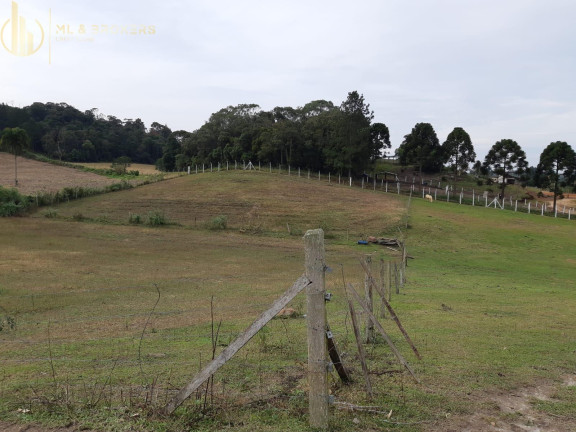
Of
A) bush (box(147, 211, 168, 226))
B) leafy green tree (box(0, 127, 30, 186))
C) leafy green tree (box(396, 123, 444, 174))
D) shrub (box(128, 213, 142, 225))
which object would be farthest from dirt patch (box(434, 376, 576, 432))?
leafy green tree (box(396, 123, 444, 174))

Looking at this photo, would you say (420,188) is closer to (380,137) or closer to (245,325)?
(380,137)

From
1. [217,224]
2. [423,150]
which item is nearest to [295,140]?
[423,150]

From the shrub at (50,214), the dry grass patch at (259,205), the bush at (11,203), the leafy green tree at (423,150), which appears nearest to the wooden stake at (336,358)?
the dry grass patch at (259,205)

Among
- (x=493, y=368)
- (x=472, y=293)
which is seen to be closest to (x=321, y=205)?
(x=472, y=293)

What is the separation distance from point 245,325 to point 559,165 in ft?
199

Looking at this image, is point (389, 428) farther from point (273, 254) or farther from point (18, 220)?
point (18, 220)

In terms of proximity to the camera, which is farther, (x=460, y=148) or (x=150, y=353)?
(x=460, y=148)

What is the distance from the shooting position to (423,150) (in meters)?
75.9

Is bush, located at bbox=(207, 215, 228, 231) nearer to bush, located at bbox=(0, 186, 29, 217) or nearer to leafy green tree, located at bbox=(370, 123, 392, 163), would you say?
bush, located at bbox=(0, 186, 29, 217)

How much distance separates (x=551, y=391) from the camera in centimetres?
650

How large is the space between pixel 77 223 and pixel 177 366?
1466 inches

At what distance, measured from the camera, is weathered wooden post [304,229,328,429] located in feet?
15.6

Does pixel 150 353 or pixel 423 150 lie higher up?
pixel 423 150

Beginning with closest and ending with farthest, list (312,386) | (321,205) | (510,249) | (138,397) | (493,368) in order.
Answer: (312,386) → (138,397) → (493,368) → (510,249) → (321,205)
